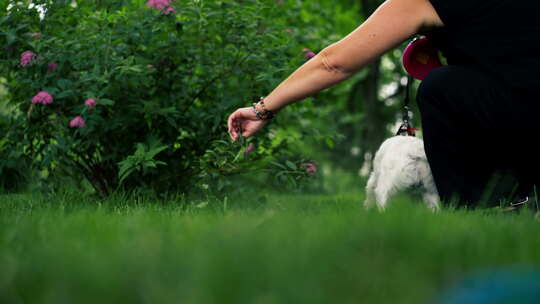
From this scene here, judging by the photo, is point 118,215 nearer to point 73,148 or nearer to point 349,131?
point 73,148

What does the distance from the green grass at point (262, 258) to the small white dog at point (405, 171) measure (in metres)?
0.69

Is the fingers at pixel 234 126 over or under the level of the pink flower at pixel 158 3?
under

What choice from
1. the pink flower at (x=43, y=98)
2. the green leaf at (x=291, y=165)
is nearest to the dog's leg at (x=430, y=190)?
the green leaf at (x=291, y=165)

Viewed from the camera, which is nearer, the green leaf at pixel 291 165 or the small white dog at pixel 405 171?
the small white dog at pixel 405 171

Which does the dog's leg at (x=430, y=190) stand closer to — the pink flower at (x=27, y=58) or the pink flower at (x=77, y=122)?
the pink flower at (x=77, y=122)

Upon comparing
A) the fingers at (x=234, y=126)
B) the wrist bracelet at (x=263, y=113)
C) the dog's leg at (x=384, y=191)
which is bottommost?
the dog's leg at (x=384, y=191)

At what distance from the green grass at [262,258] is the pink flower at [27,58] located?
129 centimetres

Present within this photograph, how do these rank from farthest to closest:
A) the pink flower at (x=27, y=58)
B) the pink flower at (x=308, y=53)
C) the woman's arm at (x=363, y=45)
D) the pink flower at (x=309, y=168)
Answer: the pink flower at (x=308, y=53) → the pink flower at (x=309, y=168) → the pink flower at (x=27, y=58) → the woman's arm at (x=363, y=45)

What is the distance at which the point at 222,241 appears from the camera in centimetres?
138

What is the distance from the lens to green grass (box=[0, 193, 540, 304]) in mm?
1082

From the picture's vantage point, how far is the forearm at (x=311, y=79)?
7.66ft

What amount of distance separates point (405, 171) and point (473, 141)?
363 mm

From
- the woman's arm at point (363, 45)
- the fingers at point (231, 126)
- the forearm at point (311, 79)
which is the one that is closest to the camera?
the woman's arm at point (363, 45)

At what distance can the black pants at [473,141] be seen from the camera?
7.46 feet
